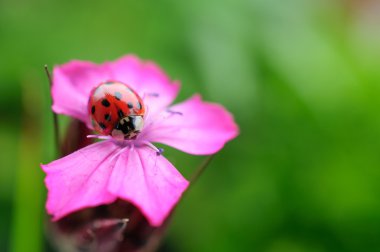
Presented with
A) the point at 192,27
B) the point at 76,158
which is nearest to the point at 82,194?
the point at 76,158

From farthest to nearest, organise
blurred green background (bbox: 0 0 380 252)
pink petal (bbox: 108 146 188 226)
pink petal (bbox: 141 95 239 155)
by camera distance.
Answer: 1. blurred green background (bbox: 0 0 380 252)
2. pink petal (bbox: 141 95 239 155)
3. pink petal (bbox: 108 146 188 226)

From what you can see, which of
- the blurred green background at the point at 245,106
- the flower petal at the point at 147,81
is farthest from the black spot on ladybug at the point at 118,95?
the blurred green background at the point at 245,106

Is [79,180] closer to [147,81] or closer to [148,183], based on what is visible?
[148,183]

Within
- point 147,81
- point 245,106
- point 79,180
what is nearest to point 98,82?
point 147,81

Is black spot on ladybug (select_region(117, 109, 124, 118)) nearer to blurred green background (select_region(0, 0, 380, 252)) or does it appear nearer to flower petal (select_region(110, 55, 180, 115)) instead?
flower petal (select_region(110, 55, 180, 115))

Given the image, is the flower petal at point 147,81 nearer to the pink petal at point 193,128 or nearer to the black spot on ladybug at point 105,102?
the pink petal at point 193,128

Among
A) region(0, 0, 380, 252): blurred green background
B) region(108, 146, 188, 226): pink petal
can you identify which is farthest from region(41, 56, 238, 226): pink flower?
region(0, 0, 380, 252): blurred green background

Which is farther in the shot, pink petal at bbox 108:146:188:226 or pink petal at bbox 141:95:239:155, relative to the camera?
pink petal at bbox 141:95:239:155

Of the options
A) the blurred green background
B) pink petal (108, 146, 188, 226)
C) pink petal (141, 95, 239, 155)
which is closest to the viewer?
pink petal (108, 146, 188, 226)

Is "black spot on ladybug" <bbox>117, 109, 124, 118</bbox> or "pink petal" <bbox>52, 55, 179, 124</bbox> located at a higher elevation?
"black spot on ladybug" <bbox>117, 109, 124, 118</bbox>
